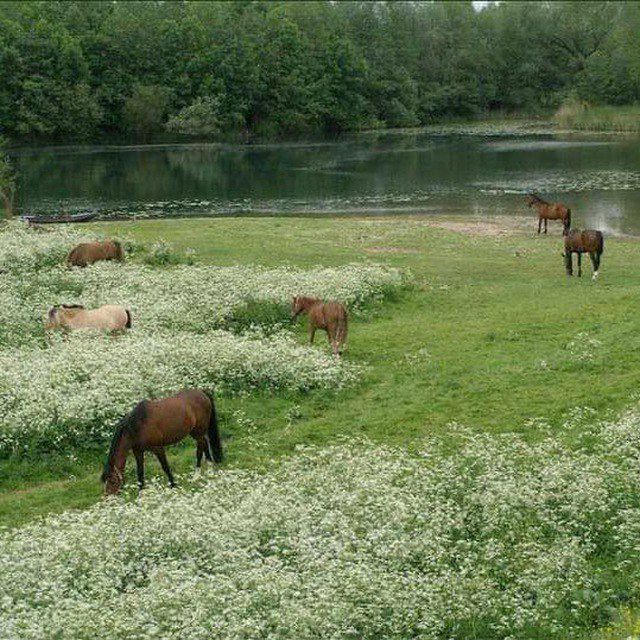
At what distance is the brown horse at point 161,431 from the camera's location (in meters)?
17.2

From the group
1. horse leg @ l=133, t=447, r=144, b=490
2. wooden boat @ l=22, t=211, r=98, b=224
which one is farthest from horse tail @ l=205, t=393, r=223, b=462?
wooden boat @ l=22, t=211, r=98, b=224

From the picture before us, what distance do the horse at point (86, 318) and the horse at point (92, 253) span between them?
8.80 metres

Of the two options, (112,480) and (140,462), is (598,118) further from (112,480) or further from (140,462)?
(112,480)

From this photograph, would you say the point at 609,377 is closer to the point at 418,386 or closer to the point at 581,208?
the point at 418,386

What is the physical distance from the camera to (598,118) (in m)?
115

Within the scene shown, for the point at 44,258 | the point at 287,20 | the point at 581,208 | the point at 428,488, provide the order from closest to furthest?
1. the point at 428,488
2. the point at 44,258
3. the point at 581,208
4. the point at 287,20

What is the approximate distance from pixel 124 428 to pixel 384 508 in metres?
4.97

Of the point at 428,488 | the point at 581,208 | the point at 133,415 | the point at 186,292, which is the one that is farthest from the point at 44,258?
the point at 581,208

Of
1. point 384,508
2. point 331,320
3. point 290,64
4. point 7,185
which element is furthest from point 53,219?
point 290,64

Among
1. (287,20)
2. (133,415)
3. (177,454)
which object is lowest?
(177,454)

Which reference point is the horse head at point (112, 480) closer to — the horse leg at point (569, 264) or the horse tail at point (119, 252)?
the horse tail at point (119, 252)

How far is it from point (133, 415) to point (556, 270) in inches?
899

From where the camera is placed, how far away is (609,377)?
22375 mm

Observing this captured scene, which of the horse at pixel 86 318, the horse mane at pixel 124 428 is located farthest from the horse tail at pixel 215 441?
the horse at pixel 86 318
